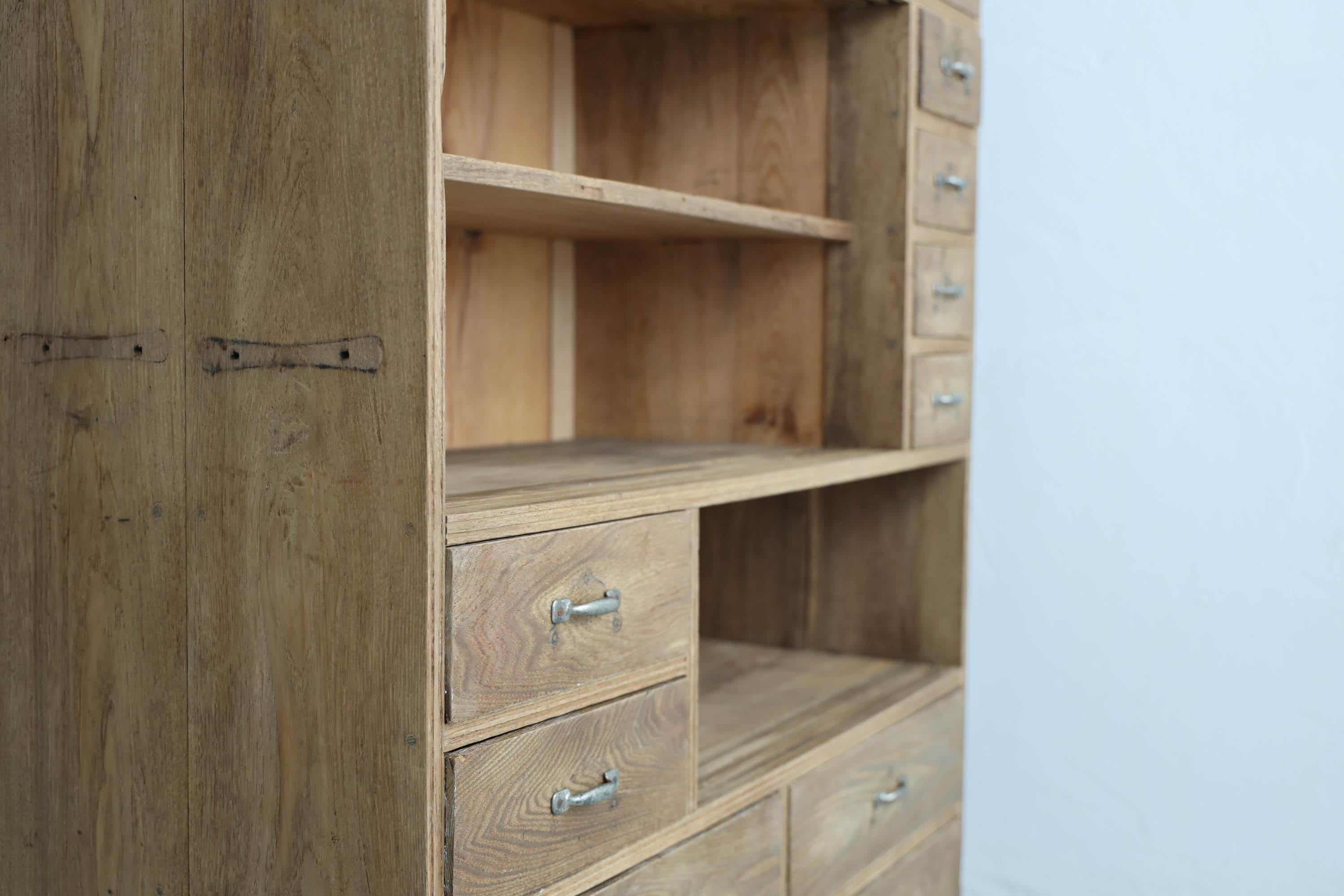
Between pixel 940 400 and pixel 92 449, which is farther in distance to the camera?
pixel 940 400

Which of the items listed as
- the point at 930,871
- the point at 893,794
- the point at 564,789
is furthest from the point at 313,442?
the point at 930,871

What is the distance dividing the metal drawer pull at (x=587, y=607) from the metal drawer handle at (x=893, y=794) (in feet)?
2.65

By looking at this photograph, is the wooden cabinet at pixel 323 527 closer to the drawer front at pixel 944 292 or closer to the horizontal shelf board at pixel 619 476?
the horizontal shelf board at pixel 619 476

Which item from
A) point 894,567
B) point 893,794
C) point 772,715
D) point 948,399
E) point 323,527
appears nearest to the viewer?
point 323,527

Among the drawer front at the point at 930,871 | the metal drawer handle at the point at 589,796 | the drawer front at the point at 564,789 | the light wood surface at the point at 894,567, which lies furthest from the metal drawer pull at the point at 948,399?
the metal drawer handle at the point at 589,796

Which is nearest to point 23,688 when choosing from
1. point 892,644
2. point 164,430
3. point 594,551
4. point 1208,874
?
point 164,430

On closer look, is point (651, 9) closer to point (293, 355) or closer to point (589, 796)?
point (293, 355)

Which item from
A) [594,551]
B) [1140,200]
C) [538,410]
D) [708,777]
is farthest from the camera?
[1140,200]

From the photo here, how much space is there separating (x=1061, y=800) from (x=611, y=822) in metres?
1.52

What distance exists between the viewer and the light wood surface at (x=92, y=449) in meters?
1.29

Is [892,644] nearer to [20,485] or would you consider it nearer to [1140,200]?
[1140,200]

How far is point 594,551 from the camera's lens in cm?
138

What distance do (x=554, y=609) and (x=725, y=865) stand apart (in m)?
0.49

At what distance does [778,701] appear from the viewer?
2.07 m
